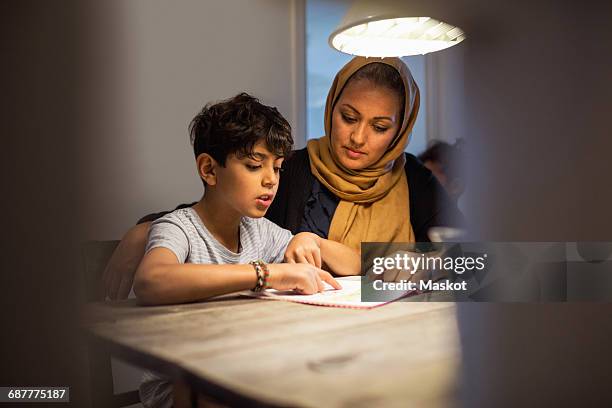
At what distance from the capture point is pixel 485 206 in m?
0.77

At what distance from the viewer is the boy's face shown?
73 centimetres

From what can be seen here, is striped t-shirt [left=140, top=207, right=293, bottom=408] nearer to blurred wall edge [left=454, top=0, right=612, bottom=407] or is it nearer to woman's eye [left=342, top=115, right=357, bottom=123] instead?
woman's eye [left=342, top=115, right=357, bottom=123]

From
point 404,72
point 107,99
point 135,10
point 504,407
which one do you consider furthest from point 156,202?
point 504,407

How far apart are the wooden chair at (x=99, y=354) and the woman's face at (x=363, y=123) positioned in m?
0.36

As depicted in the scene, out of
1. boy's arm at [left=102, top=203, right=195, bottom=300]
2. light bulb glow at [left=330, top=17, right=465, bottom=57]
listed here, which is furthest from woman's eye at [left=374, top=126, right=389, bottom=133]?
boy's arm at [left=102, top=203, right=195, bottom=300]

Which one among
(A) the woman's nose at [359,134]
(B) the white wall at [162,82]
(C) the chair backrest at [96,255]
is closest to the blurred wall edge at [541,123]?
(A) the woman's nose at [359,134]

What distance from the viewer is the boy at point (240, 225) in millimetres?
677

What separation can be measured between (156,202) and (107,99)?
6.1 inches

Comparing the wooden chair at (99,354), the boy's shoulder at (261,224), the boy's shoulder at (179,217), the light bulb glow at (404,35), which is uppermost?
the light bulb glow at (404,35)

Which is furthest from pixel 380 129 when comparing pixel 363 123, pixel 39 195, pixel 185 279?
pixel 39 195

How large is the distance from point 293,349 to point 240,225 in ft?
1.07

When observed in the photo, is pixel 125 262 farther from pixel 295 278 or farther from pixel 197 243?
pixel 295 278

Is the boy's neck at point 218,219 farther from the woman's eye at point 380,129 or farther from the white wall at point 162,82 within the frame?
the woman's eye at point 380,129

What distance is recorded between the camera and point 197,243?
28.7 inches
